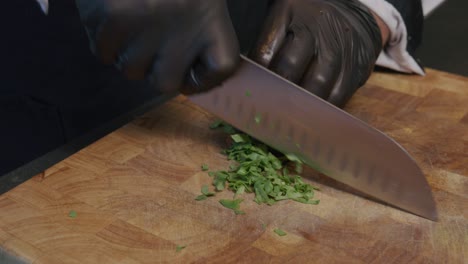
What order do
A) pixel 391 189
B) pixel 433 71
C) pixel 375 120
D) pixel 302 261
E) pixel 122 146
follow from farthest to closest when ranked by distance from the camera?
pixel 433 71
pixel 375 120
pixel 122 146
pixel 391 189
pixel 302 261

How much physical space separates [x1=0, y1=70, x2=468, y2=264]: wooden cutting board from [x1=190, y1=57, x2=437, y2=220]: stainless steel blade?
0.11ft

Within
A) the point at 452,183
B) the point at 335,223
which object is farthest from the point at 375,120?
the point at 335,223

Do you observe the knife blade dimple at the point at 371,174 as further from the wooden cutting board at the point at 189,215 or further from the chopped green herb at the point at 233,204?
the chopped green herb at the point at 233,204

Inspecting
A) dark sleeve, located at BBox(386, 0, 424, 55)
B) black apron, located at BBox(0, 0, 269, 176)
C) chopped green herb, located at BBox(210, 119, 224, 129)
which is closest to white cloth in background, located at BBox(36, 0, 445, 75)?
dark sleeve, located at BBox(386, 0, 424, 55)

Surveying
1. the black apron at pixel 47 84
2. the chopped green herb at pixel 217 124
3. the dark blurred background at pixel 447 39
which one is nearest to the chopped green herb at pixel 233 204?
the chopped green herb at pixel 217 124

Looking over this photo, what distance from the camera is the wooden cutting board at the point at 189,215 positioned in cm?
83

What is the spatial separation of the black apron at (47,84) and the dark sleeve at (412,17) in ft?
2.59

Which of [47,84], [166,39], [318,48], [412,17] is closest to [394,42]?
[412,17]

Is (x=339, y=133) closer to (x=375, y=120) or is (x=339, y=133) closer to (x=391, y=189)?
(x=391, y=189)

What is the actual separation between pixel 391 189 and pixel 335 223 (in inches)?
5.1

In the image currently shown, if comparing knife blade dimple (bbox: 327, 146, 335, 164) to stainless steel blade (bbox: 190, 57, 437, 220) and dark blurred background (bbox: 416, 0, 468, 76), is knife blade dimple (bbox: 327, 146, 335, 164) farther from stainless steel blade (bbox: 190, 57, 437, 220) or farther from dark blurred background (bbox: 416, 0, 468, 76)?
dark blurred background (bbox: 416, 0, 468, 76)

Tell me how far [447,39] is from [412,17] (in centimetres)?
41

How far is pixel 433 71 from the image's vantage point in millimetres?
1436

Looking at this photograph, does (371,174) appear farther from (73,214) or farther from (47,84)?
(47,84)
